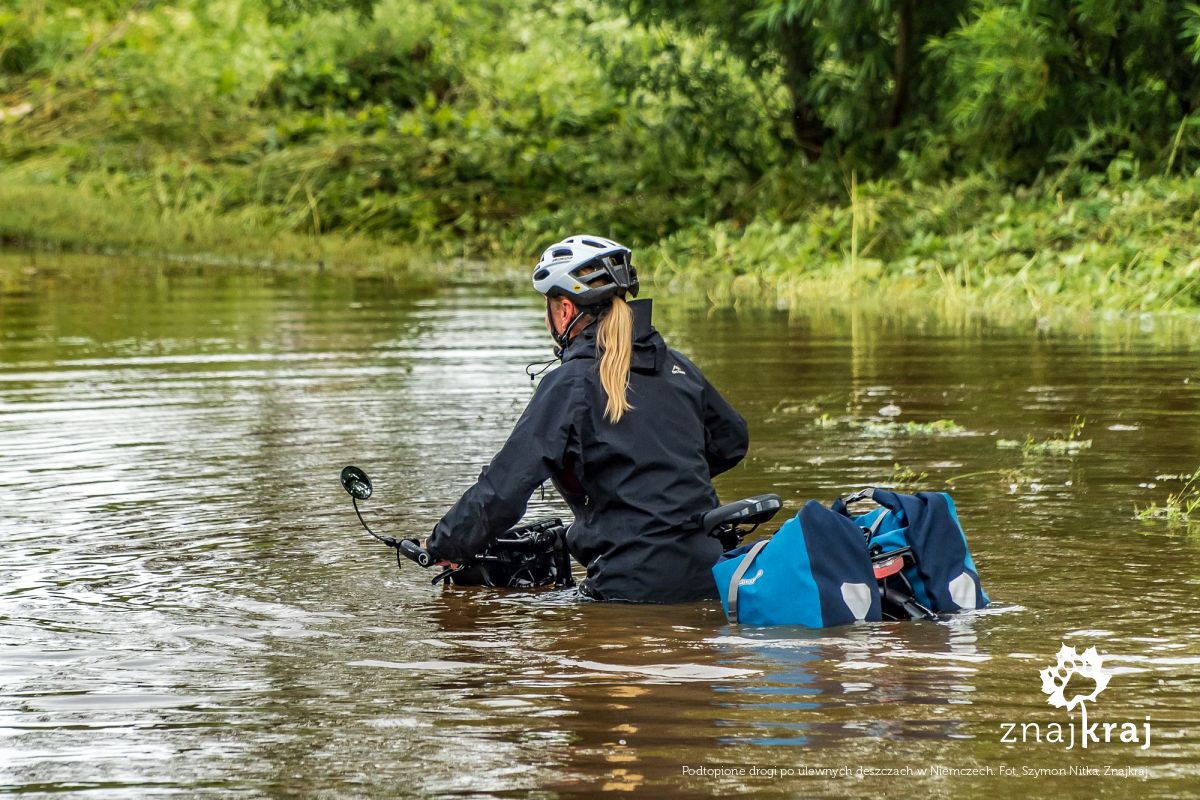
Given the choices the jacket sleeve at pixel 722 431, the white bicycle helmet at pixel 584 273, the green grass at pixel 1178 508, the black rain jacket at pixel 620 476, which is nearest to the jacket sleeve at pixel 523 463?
the black rain jacket at pixel 620 476

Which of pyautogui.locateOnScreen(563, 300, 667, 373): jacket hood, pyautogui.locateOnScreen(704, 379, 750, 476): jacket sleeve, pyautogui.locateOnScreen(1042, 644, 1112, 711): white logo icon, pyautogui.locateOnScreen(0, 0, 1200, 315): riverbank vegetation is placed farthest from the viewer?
pyautogui.locateOnScreen(0, 0, 1200, 315): riverbank vegetation

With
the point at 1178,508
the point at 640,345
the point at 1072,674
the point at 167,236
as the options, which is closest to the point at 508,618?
the point at 640,345

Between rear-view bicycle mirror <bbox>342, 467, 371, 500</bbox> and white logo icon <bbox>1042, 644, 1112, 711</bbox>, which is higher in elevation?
rear-view bicycle mirror <bbox>342, 467, 371, 500</bbox>

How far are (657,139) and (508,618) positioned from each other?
1863 cm

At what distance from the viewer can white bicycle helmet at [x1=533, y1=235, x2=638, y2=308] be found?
6117 millimetres

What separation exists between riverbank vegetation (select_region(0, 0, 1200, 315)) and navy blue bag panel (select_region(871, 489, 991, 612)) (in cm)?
1140

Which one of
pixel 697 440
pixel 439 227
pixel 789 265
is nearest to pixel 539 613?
pixel 697 440

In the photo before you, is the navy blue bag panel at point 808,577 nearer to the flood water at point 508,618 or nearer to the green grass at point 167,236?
the flood water at point 508,618

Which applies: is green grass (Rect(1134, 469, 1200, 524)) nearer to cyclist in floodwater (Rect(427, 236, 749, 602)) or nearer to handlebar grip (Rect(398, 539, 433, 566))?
cyclist in floodwater (Rect(427, 236, 749, 602))

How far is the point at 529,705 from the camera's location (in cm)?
520

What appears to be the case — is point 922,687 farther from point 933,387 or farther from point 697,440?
point 933,387

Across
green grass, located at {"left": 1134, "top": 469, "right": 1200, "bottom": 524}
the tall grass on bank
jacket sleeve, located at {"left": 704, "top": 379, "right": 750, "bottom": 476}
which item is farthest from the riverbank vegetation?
jacket sleeve, located at {"left": 704, "top": 379, "right": 750, "bottom": 476}

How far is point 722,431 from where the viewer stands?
250 inches

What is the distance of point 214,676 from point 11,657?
30.0 inches
